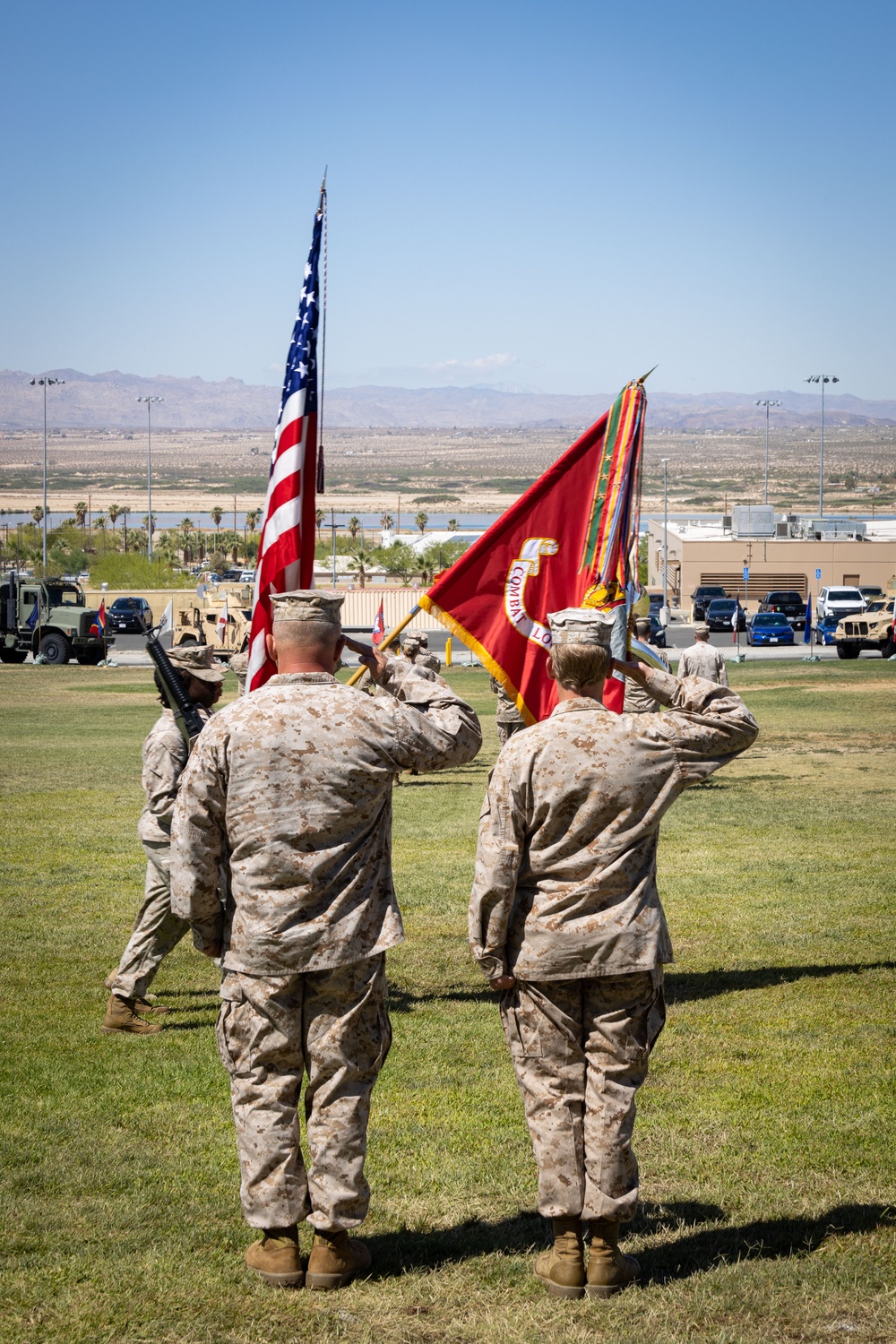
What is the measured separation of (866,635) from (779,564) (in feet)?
121

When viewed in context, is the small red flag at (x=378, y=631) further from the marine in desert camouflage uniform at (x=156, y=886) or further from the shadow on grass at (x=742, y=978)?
the marine in desert camouflage uniform at (x=156, y=886)

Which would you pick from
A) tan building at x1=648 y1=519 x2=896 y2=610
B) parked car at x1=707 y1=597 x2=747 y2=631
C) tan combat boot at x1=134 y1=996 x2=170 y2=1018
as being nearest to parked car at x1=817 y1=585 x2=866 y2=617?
parked car at x1=707 y1=597 x2=747 y2=631

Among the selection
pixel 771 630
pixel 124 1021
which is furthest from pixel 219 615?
pixel 124 1021

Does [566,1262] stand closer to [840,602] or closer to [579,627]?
[579,627]

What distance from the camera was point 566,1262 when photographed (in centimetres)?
441

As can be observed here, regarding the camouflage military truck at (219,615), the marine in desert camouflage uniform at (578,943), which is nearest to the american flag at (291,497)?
the marine in desert camouflage uniform at (578,943)

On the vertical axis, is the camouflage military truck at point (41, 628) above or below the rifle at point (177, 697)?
below

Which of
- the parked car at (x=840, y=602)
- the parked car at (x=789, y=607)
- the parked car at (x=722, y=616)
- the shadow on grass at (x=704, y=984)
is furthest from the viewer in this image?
the parked car at (x=789, y=607)

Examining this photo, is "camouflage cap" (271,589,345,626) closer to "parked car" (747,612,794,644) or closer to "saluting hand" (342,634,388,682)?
"saluting hand" (342,634,388,682)

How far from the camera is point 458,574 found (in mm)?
7570

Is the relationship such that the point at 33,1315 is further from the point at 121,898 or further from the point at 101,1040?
the point at 121,898

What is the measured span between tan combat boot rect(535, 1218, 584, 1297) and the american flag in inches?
102

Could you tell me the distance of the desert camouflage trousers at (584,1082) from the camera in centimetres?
436

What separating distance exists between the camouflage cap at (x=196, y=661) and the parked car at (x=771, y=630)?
4594 cm
